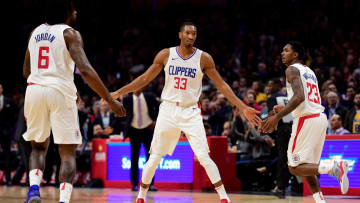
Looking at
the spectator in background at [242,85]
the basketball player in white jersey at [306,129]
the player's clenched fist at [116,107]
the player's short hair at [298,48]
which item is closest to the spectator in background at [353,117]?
the spectator in background at [242,85]

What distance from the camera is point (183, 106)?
8.16 metres

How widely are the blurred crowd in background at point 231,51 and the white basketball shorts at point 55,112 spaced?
5639mm

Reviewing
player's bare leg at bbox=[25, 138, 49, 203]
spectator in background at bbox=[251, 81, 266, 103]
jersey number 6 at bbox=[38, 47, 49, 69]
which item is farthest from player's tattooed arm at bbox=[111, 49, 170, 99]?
spectator in background at bbox=[251, 81, 266, 103]

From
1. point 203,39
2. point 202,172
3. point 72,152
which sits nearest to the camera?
point 72,152

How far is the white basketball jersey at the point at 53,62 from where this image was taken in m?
6.05

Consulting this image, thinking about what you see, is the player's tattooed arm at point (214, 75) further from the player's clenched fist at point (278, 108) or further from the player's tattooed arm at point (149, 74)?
the player's clenched fist at point (278, 108)

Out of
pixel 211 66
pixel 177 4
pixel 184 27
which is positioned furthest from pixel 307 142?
pixel 177 4

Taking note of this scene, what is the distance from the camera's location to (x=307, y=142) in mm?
7133

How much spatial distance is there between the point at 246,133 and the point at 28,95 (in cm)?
752

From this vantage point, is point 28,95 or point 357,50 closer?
point 28,95

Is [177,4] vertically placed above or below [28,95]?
above

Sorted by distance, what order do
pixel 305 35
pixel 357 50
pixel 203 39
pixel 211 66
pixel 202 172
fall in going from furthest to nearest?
pixel 203 39 → pixel 305 35 → pixel 357 50 → pixel 202 172 → pixel 211 66

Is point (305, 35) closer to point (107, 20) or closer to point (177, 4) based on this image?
point (177, 4)

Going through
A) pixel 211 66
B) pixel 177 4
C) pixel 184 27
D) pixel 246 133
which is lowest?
pixel 246 133
